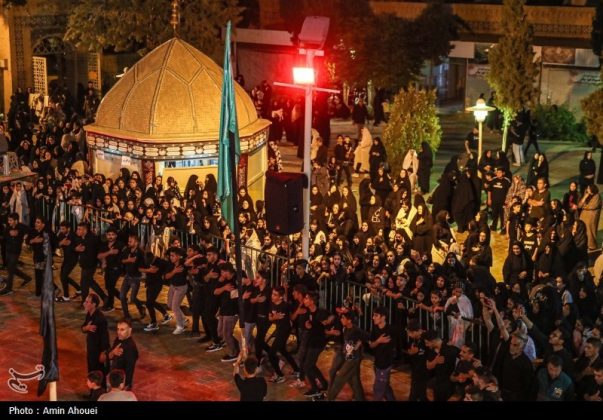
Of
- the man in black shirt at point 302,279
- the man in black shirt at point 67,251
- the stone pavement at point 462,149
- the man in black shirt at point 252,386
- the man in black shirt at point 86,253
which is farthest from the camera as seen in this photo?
the stone pavement at point 462,149

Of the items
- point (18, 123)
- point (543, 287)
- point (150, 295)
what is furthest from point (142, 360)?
point (18, 123)

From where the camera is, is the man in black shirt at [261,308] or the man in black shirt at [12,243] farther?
the man in black shirt at [12,243]

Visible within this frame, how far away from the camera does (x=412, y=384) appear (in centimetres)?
1330

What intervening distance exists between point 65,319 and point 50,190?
369 cm

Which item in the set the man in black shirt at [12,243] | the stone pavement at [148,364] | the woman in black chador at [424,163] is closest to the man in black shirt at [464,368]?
the stone pavement at [148,364]

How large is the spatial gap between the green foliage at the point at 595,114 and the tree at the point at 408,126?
3.06 metres

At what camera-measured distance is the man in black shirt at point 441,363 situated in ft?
41.8

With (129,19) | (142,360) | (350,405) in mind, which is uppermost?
(129,19)

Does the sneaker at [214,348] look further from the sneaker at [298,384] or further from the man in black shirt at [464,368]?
the man in black shirt at [464,368]

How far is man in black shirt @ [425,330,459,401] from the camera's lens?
1275 cm

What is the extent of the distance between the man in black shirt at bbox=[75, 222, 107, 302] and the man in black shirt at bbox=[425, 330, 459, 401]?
232 inches

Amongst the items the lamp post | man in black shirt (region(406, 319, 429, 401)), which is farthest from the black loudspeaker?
man in black shirt (region(406, 319, 429, 401))

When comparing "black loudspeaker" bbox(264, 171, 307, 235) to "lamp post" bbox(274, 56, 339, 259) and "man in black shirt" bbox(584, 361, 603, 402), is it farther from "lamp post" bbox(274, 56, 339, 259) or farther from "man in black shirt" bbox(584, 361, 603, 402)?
"man in black shirt" bbox(584, 361, 603, 402)

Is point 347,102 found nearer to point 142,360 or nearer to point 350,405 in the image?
point 142,360
